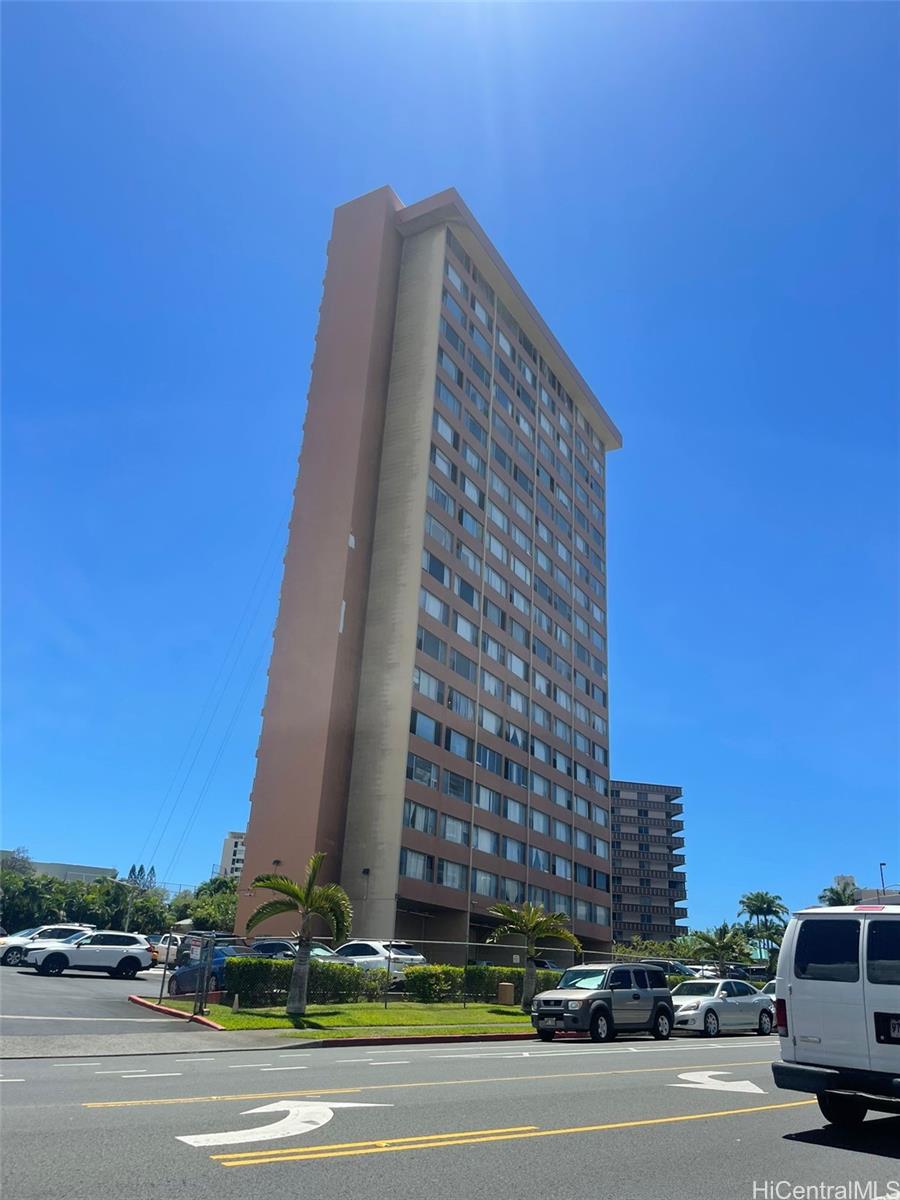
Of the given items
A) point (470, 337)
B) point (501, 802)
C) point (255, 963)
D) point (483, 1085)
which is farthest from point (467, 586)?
point (483, 1085)

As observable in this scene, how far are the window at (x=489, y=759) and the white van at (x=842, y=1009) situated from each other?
142ft

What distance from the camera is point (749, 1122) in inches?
370

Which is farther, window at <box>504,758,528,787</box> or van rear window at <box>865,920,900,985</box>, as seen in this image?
window at <box>504,758,528,787</box>

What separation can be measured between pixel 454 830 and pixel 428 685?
8.06m

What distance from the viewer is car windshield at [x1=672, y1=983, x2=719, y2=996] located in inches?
1017

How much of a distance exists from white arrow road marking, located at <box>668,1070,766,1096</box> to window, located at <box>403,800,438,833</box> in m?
32.0

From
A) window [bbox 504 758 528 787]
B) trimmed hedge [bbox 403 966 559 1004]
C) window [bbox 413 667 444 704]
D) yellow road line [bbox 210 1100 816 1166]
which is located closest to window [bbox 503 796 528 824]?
window [bbox 504 758 528 787]

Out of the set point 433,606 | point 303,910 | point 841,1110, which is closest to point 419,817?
point 433,606

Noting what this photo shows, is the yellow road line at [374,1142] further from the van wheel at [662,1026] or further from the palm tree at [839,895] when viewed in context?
the palm tree at [839,895]

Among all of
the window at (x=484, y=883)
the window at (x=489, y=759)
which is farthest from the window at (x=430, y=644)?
the window at (x=484, y=883)

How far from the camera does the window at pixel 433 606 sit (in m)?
49.8

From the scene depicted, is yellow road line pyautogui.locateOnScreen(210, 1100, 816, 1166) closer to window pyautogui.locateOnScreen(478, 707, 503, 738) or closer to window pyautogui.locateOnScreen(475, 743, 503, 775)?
window pyautogui.locateOnScreen(475, 743, 503, 775)

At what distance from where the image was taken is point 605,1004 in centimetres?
2053

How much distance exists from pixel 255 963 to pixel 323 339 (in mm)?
43219
